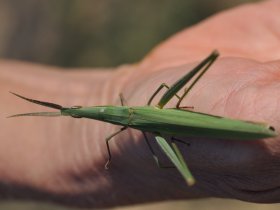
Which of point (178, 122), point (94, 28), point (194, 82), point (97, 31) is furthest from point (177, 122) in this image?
point (94, 28)

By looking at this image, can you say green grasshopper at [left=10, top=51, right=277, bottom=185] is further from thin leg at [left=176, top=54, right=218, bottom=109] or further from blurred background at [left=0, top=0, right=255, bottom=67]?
blurred background at [left=0, top=0, right=255, bottom=67]

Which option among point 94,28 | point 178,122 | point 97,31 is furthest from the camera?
point 94,28

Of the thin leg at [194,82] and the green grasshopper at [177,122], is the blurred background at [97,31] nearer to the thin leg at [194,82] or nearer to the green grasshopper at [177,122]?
the green grasshopper at [177,122]

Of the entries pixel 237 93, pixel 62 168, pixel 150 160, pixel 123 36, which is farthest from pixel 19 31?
pixel 237 93

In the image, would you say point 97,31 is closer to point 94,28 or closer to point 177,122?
point 94,28

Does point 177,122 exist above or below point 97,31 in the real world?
below

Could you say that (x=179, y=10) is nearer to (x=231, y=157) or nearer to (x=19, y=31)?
(x=19, y=31)

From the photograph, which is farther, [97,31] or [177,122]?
[97,31]

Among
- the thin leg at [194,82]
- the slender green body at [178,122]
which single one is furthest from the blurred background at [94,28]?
the thin leg at [194,82]

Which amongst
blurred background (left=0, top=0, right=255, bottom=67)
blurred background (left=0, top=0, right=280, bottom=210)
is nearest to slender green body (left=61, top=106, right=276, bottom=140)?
blurred background (left=0, top=0, right=280, bottom=210)
